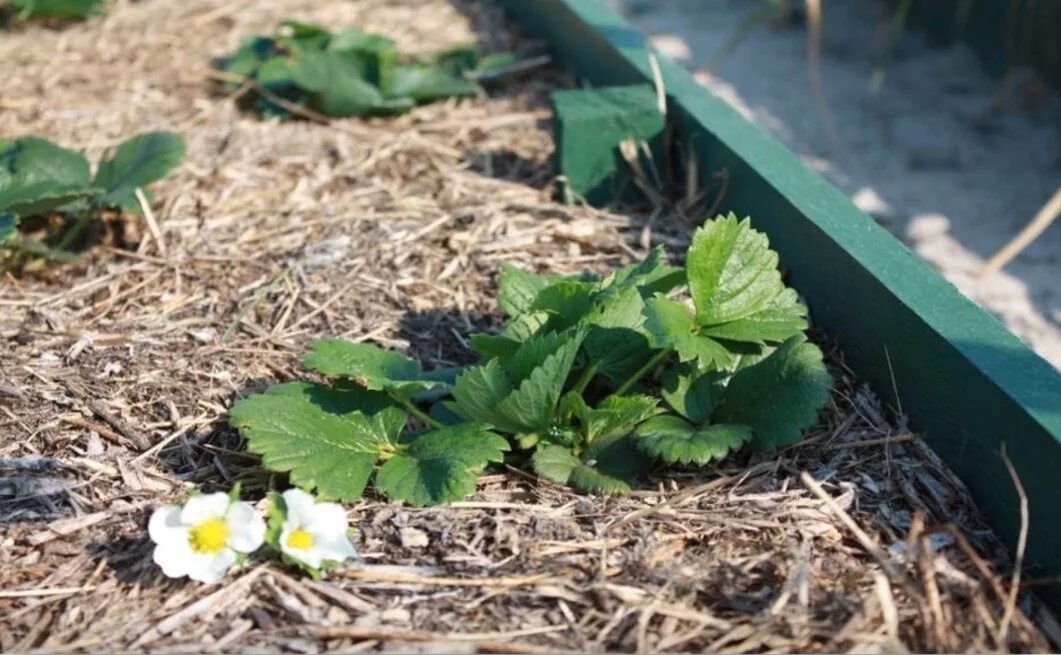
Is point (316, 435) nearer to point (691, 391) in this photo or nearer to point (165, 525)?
point (165, 525)

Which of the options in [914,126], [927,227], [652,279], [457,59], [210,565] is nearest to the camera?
[210,565]

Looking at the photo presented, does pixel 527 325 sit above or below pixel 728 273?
below

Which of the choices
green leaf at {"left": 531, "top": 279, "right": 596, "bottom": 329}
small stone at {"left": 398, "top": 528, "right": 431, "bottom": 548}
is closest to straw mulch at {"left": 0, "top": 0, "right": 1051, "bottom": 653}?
small stone at {"left": 398, "top": 528, "right": 431, "bottom": 548}

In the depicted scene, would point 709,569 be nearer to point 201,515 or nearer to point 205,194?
point 201,515

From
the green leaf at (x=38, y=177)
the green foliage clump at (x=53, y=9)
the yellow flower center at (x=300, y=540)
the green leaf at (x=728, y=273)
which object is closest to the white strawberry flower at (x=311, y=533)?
the yellow flower center at (x=300, y=540)

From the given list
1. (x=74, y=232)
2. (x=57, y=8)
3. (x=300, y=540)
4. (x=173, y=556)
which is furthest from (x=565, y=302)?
(x=57, y=8)

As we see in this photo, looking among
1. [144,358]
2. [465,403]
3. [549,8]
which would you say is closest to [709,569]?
[465,403]

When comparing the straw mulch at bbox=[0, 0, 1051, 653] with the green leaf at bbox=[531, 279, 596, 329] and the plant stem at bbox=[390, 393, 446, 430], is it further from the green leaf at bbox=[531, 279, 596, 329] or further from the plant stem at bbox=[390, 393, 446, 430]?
the green leaf at bbox=[531, 279, 596, 329]
